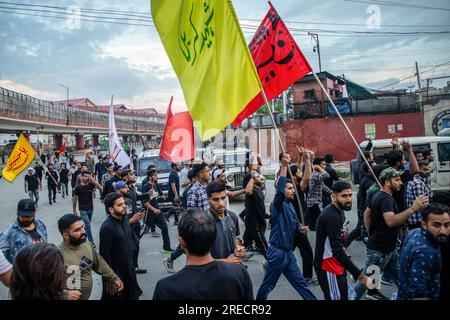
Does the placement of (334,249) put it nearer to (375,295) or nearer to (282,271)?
(282,271)

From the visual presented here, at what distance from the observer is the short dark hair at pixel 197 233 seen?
6.93 ft

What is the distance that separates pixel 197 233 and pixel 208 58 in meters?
2.24

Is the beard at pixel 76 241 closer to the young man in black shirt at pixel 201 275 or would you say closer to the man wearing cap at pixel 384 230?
the young man in black shirt at pixel 201 275

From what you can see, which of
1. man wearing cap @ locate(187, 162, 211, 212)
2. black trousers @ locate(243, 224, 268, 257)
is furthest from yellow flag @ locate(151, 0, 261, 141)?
black trousers @ locate(243, 224, 268, 257)

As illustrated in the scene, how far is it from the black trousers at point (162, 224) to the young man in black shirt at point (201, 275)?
4764 millimetres

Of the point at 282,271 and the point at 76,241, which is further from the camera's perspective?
the point at 282,271

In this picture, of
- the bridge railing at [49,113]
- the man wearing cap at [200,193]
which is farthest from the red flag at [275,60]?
the bridge railing at [49,113]

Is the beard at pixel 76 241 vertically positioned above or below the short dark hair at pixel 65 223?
below

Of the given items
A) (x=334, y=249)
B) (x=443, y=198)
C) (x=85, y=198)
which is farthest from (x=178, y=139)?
(x=443, y=198)

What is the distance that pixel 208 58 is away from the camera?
374 centimetres

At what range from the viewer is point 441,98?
24.7 meters

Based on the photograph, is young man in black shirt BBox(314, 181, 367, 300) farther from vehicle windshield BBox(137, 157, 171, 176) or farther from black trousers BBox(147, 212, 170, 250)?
vehicle windshield BBox(137, 157, 171, 176)
